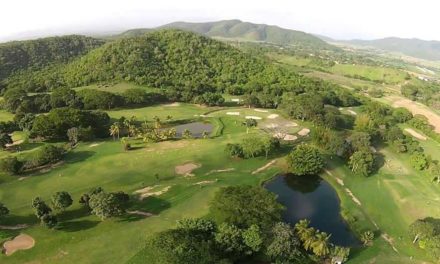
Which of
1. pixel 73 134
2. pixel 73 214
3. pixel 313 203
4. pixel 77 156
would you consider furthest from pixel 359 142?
pixel 73 134

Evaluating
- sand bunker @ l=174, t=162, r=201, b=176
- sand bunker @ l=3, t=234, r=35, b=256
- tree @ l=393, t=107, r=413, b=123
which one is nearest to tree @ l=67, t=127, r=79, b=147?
sand bunker @ l=174, t=162, r=201, b=176

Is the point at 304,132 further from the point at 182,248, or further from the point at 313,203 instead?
the point at 182,248

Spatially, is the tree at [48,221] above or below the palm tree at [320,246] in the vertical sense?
above

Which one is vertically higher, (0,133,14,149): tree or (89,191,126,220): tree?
(0,133,14,149): tree

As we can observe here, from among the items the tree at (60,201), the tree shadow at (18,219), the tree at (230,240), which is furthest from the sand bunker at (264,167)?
the tree shadow at (18,219)

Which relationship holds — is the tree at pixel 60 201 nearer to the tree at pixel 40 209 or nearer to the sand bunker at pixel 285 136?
the tree at pixel 40 209

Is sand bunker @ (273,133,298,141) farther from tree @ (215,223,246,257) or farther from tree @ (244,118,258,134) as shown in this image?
tree @ (215,223,246,257)
